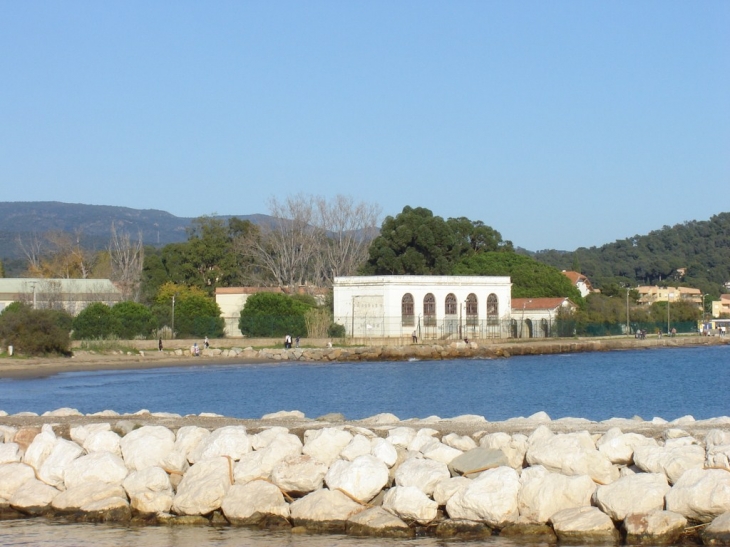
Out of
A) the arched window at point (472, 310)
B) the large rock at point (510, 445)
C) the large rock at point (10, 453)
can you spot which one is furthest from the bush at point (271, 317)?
the large rock at point (510, 445)

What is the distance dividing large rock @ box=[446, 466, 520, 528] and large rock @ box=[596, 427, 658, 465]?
4.29 ft

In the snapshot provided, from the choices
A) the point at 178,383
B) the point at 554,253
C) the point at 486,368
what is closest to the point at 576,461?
the point at 178,383

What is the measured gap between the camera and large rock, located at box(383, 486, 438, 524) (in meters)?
11.2

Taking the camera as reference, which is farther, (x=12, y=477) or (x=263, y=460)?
(x=12, y=477)

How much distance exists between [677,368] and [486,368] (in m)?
8.63

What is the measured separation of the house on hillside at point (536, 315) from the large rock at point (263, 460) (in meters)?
56.1

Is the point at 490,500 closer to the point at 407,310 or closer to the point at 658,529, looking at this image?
the point at 658,529

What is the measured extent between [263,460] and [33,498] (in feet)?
9.07

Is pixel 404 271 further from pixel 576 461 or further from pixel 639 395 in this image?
pixel 576 461

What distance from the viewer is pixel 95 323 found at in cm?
5247

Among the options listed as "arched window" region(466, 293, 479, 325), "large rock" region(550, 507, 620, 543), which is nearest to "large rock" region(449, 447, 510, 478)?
"large rock" region(550, 507, 620, 543)

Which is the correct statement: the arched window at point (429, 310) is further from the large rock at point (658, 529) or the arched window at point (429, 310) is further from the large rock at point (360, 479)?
the large rock at point (658, 529)

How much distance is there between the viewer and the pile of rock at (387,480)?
10.8m

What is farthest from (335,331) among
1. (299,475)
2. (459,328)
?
(299,475)
